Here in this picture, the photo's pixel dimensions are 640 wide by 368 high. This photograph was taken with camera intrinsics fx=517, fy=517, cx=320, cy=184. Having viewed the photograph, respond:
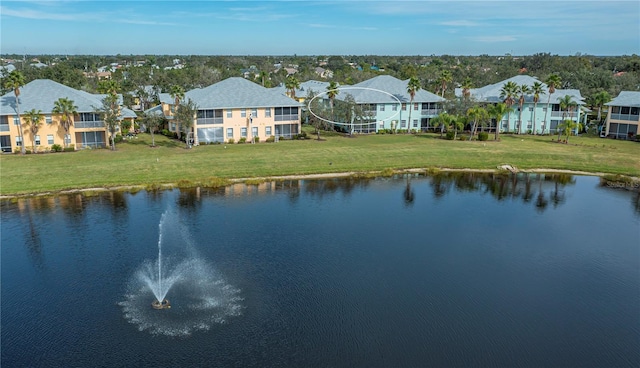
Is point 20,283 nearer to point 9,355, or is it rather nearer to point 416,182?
point 9,355

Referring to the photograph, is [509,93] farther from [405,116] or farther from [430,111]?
[405,116]

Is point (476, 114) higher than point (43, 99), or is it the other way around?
point (43, 99)

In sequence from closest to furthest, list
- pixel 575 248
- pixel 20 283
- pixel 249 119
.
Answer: pixel 20 283
pixel 575 248
pixel 249 119

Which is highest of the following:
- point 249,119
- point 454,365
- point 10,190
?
point 249,119

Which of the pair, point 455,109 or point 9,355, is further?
point 455,109

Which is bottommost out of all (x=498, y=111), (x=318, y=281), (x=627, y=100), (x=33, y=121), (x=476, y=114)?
(x=318, y=281)

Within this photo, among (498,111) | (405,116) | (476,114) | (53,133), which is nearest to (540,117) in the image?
(498,111)

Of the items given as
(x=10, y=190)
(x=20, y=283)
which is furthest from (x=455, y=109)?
(x=20, y=283)
